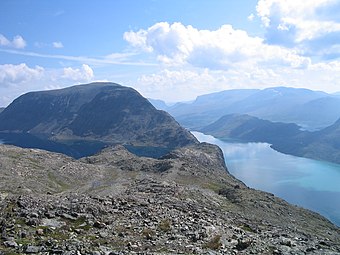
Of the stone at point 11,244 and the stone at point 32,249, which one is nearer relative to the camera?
the stone at point 32,249

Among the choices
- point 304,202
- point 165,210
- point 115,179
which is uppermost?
point 165,210

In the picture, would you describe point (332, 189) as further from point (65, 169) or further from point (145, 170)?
point (65, 169)

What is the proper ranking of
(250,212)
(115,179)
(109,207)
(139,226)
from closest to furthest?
(139,226) → (109,207) → (250,212) → (115,179)

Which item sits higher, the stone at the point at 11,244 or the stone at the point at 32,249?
the stone at the point at 32,249

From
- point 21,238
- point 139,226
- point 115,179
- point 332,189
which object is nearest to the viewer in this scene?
point 21,238

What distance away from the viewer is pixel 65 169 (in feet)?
326

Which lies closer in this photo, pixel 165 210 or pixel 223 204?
pixel 165 210

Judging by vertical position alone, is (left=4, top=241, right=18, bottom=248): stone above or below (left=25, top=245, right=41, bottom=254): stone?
below

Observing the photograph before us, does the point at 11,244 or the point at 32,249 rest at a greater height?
the point at 32,249

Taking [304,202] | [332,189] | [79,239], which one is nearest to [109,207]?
[79,239]

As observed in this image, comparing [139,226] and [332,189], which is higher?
[139,226]

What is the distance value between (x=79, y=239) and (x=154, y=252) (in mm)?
5894

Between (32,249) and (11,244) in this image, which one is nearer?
(32,249)

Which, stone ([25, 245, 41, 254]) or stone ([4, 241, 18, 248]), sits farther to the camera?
stone ([4, 241, 18, 248])
